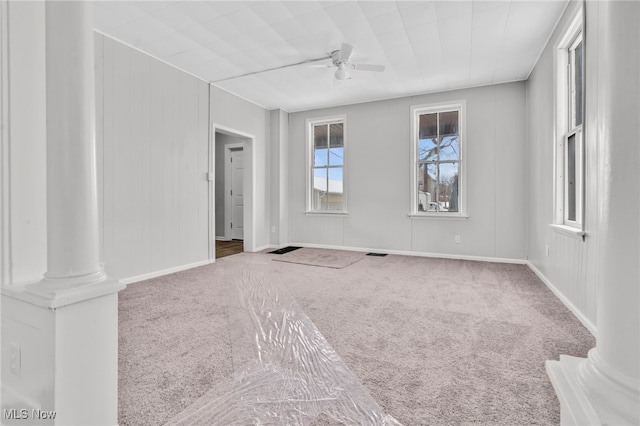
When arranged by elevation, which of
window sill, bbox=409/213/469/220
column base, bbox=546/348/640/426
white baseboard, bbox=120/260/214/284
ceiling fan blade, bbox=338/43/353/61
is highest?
ceiling fan blade, bbox=338/43/353/61

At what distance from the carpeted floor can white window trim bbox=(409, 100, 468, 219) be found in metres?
1.43

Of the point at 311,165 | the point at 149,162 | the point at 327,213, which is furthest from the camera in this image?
the point at 311,165

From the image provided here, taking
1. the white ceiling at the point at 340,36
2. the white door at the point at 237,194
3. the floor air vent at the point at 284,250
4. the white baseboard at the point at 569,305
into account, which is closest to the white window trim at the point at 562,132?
the white ceiling at the point at 340,36

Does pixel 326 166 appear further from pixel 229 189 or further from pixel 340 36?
pixel 340 36

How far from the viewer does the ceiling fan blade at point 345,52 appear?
11.4 ft

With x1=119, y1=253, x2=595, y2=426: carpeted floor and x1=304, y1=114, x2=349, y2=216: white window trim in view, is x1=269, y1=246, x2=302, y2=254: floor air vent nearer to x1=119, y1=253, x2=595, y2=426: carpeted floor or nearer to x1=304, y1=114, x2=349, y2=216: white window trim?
x1=304, y1=114, x2=349, y2=216: white window trim

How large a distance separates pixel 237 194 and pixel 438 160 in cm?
442

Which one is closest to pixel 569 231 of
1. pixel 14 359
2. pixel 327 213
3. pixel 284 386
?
pixel 284 386

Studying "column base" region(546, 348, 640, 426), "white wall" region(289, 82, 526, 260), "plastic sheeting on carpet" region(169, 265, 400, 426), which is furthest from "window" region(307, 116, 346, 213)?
"column base" region(546, 348, 640, 426)

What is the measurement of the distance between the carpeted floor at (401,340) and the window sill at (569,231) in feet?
2.09

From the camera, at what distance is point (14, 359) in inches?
49.9

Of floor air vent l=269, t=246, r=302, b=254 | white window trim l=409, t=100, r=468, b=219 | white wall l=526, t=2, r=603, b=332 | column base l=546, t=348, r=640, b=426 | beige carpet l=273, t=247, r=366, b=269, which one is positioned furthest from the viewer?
floor air vent l=269, t=246, r=302, b=254

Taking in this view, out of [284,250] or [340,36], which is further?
[284,250]

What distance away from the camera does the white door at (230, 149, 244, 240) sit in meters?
7.40
